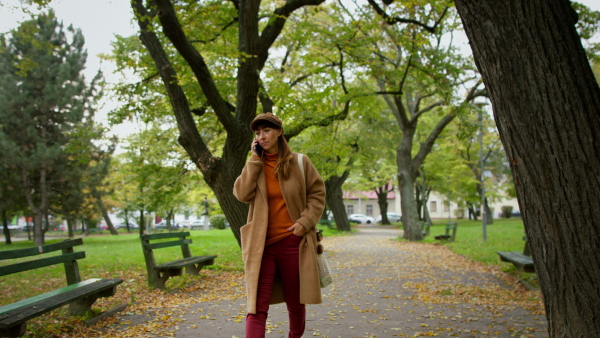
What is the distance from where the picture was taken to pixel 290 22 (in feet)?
54.6

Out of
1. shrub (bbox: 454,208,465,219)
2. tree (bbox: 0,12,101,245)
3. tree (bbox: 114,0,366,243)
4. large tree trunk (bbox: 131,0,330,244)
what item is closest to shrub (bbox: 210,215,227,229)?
tree (bbox: 0,12,101,245)

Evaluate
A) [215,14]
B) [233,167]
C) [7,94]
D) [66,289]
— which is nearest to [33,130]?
[7,94]

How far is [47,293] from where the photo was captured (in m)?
4.91

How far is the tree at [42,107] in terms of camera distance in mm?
21659

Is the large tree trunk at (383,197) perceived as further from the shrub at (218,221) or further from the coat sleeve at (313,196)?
the coat sleeve at (313,196)

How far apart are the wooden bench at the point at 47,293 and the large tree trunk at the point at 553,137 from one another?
391cm

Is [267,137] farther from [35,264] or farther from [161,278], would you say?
[161,278]

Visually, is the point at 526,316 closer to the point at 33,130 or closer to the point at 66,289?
the point at 66,289

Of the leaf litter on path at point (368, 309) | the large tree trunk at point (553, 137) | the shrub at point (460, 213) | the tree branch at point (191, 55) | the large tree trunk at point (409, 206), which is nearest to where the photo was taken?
the large tree trunk at point (553, 137)

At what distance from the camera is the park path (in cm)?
506

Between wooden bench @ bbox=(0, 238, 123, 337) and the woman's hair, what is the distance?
240cm

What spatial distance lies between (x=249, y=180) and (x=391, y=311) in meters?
3.54

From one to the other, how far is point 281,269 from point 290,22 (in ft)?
47.4

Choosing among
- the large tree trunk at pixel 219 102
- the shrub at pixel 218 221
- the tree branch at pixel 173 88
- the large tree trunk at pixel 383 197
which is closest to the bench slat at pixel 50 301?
the large tree trunk at pixel 219 102
